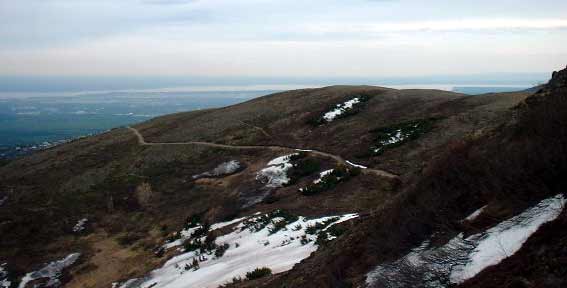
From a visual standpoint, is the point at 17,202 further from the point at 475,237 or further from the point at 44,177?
the point at 475,237

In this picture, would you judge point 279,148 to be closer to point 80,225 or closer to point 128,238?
point 128,238

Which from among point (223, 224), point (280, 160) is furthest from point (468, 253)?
point (280, 160)

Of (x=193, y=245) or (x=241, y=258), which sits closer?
(x=241, y=258)

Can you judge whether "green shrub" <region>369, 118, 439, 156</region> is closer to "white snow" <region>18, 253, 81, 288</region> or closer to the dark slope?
the dark slope

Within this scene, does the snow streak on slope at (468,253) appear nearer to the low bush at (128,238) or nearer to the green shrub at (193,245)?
the green shrub at (193,245)

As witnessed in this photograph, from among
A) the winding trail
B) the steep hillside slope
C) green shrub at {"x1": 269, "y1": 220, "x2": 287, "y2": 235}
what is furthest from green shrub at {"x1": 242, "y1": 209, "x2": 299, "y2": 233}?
the winding trail

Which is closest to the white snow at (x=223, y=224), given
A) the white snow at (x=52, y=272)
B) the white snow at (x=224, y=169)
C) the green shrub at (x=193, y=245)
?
the green shrub at (x=193, y=245)
